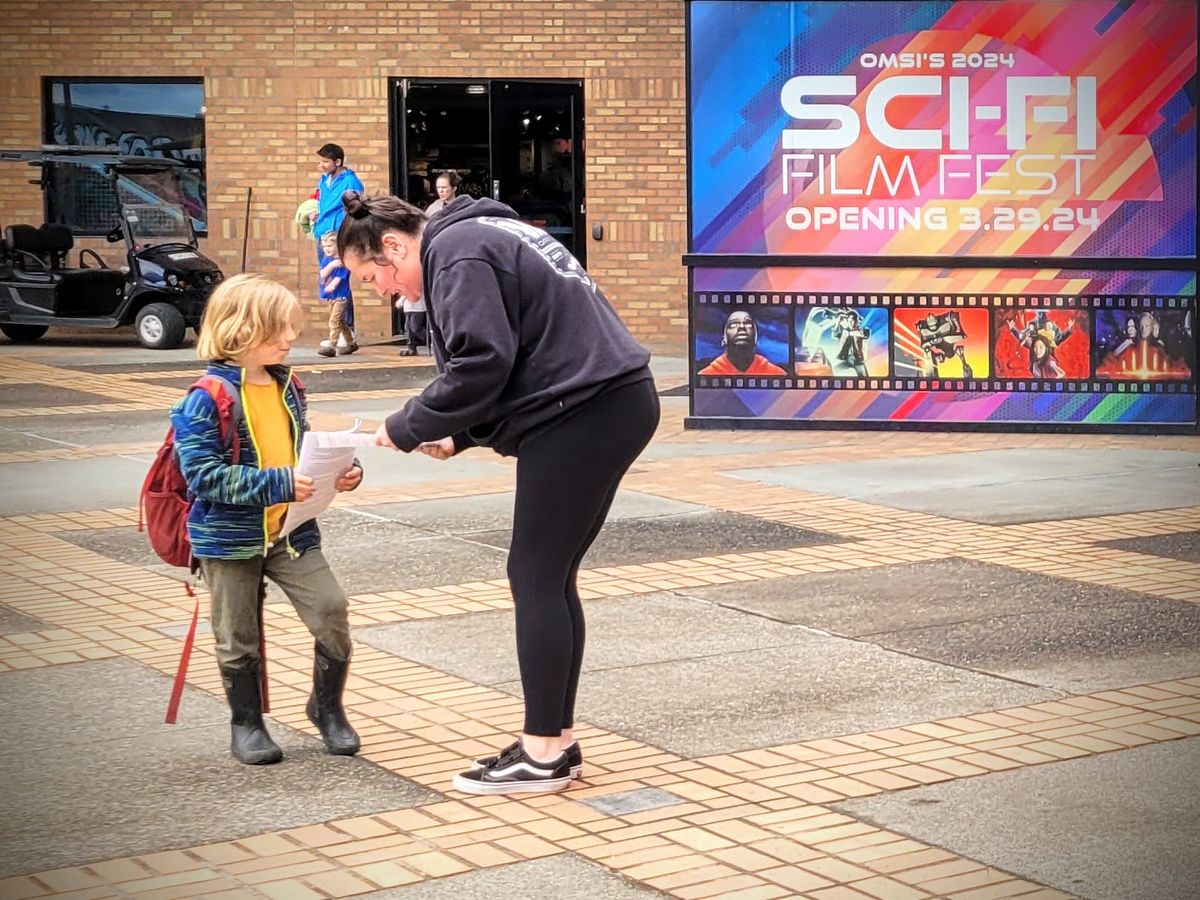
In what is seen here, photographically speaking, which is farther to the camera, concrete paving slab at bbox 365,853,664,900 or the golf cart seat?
the golf cart seat

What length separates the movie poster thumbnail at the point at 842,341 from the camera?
41.8 ft

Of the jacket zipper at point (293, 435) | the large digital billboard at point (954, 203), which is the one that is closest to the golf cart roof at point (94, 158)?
the large digital billboard at point (954, 203)

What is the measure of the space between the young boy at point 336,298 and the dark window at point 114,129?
303 cm

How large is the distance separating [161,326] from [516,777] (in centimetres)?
1464

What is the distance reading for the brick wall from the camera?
20.5 m

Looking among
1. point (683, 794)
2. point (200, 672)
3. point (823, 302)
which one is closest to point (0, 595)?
point (200, 672)

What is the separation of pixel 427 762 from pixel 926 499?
5.00 m

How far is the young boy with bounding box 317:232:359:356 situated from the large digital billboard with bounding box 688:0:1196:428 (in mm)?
5896

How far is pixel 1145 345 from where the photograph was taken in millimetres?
12523

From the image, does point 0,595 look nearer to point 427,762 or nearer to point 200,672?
point 200,672

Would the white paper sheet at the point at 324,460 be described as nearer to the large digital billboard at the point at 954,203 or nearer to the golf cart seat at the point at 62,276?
the large digital billboard at the point at 954,203

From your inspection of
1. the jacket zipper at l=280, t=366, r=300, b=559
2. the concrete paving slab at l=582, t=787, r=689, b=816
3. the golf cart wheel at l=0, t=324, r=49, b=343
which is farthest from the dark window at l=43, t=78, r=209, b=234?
the concrete paving slab at l=582, t=787, r=689, b=816

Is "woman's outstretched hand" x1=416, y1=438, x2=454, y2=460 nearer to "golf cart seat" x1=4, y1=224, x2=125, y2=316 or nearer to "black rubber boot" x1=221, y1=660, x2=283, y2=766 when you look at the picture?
"black rubber boot" x1=221, y1=660, x2=283, y2=766

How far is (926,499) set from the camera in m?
9.94
